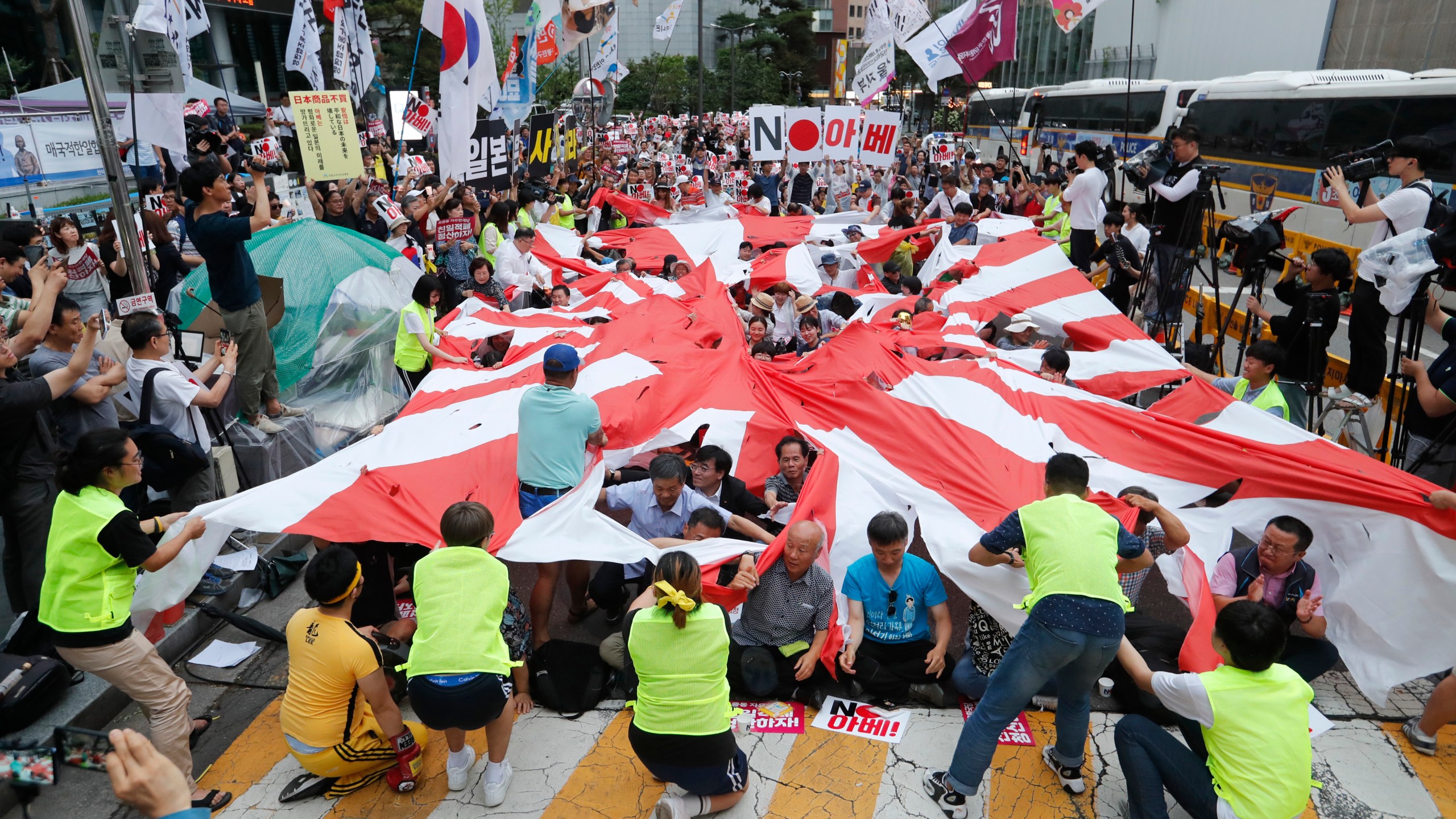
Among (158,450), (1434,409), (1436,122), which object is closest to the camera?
(1434,409)

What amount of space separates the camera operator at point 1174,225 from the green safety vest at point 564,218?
7.06m

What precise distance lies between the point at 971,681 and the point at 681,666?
5.27 ft

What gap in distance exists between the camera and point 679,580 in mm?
3443

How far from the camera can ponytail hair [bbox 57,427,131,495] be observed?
11.6 ft

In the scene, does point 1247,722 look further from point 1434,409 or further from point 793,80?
point 793,80

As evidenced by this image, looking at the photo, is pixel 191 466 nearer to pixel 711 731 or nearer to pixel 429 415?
pixel 429 415

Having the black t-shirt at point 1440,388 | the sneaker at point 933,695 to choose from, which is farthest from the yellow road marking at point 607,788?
the black t-shirt at point 1440,388

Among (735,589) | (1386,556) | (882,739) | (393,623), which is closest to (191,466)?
(393,623)

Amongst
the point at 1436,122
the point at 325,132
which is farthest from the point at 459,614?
the point at 1436,122

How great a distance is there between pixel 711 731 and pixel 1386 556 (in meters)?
3.33

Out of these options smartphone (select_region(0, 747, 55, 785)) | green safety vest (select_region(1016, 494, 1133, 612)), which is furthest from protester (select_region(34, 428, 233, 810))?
green safety vest (select_region(1016, 494, 1133, 612))

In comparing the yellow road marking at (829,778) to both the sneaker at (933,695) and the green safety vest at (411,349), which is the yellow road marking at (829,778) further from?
the green safety vest at (411,349)

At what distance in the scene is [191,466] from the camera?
5074 millimetres

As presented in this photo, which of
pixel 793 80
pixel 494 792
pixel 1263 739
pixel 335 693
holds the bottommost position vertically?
pixel 494 792
